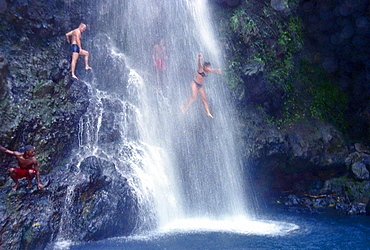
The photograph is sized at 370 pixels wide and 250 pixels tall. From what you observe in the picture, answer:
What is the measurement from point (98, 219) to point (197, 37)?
691 cm

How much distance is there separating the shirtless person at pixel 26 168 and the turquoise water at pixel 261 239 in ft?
5.52

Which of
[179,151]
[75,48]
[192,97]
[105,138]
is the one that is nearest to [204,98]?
[192,97]

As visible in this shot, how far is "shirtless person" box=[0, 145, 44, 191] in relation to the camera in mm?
5778

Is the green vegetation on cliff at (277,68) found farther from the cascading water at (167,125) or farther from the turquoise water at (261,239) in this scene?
the turquoise water at (261,239)

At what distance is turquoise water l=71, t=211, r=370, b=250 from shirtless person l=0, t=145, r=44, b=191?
1683 mm

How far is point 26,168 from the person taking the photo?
232 inches

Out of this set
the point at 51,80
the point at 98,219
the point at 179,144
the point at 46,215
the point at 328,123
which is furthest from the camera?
the point at 328,123

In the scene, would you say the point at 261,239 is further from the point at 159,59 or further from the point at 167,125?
the point at 159,59

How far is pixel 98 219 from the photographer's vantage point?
633 cm

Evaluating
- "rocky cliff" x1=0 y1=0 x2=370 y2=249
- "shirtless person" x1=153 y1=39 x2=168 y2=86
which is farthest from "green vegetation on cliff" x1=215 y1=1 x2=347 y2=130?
"shirtless person" x1=153 y1=39 x2=168 y2=86

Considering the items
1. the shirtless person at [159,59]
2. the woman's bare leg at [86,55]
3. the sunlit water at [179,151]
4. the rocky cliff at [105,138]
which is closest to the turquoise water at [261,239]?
the sunlit water at [179,151]

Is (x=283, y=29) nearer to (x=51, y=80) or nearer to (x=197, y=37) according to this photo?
(x=197, y=37)

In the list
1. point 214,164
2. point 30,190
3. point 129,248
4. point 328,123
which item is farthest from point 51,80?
point 328,123

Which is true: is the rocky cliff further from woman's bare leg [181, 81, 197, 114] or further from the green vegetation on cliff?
woman's bare leg [181, 81, 197, 114]
